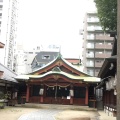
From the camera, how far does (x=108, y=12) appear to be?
1652 centimetres

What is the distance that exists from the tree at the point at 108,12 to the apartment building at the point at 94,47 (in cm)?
4348

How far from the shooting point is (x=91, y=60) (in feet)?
207

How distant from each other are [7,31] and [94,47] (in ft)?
85.6

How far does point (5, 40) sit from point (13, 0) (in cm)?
1422

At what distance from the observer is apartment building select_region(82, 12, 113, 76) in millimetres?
61750

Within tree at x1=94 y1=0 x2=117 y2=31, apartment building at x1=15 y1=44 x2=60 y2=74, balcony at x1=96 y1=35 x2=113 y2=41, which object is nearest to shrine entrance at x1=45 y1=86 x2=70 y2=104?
tree at x1=94 y1=0 x2=117 y2=31

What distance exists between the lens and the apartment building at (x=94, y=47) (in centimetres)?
6175

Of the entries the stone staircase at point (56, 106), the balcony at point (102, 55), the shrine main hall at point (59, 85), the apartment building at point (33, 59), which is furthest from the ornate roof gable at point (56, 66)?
the balcony at point (102, 55)

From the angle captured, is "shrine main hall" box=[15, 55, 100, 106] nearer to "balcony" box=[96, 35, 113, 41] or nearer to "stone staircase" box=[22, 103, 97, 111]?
"stone staircase" box=[22, 103, 97, 111]

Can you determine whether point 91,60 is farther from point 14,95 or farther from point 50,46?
point 50,46

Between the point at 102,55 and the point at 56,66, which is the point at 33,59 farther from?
the point at 56,66

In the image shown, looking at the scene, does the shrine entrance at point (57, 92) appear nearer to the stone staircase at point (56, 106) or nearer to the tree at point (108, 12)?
the stone staircase at point (56, 106)

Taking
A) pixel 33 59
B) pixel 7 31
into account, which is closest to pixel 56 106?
pixel 33 59

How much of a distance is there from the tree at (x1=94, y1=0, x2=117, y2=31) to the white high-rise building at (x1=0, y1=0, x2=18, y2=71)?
50816 millimetres
